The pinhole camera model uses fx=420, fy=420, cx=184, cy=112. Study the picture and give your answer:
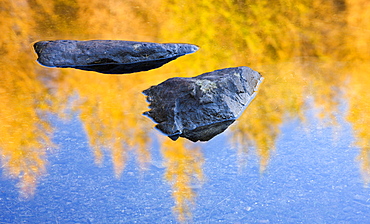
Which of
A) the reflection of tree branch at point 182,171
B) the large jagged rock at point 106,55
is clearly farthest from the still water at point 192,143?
the large jagged rock at point 106,55

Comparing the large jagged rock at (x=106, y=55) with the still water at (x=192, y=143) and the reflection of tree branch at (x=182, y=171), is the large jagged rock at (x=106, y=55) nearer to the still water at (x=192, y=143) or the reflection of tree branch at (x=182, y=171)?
the still water at (x=192, y=143)

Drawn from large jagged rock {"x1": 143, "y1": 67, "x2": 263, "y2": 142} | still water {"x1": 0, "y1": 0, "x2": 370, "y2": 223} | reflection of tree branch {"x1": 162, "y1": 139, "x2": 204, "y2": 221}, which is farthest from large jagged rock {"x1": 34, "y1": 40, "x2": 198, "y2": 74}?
reflection of tree branch {"x1": 162, "y1": 139, "x2": 204, "y2": 221}

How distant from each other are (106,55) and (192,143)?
4.97 feet

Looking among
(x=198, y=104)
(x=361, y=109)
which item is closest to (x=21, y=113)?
(x=198, y=104)

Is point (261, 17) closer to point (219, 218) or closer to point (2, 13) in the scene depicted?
point (2, 13)

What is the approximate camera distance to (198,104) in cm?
276

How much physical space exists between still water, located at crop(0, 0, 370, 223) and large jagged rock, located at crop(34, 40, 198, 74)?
124mm

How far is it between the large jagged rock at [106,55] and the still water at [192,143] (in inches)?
4.9

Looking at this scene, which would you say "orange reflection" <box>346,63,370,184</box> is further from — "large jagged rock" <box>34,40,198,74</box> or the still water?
"large jagged rock" <box>34,40,198,74</box>

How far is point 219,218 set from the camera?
1.94m

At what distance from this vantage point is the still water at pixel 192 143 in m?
2.02

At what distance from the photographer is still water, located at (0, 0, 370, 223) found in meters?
2.02

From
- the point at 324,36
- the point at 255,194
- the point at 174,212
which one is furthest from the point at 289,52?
the point at 174,212

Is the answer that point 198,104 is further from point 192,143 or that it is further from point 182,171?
point 182,171
